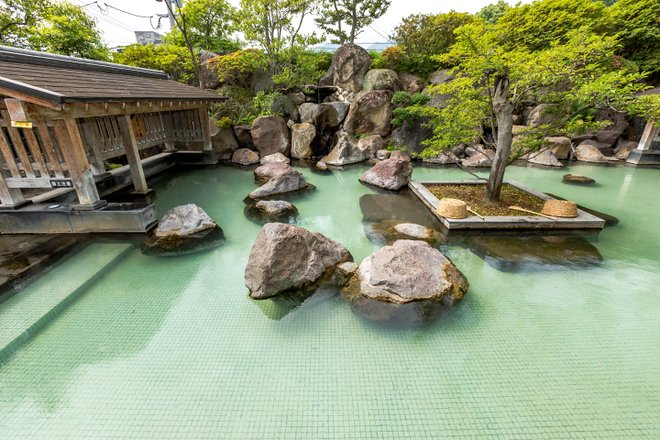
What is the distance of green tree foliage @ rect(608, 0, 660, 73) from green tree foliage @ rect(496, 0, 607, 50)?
27.5 inches

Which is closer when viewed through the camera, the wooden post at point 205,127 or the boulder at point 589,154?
the wooden post at point 205,127

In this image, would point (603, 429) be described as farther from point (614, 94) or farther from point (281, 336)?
point (614, 94)

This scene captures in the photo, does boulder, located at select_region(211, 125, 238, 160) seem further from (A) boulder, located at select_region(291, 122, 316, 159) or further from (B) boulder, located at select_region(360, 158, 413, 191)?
(B) boulder, located at select_region(360, 158, 413, 191)

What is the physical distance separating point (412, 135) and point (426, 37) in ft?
20.7

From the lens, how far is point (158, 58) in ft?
44.1

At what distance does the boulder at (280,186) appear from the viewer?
7.97m

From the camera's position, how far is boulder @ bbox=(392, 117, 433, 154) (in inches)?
509

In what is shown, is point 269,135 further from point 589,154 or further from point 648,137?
point 648,137

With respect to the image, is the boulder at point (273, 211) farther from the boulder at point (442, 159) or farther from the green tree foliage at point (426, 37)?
the green tree foliage at point (426, 37)

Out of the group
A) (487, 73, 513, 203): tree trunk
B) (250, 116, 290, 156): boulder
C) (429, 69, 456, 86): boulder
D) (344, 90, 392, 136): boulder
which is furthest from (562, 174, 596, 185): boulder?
(250, 116, 290, 156): boulder

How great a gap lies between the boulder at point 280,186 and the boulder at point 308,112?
18.8ft

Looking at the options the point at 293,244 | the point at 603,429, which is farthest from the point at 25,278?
the point at 603,429

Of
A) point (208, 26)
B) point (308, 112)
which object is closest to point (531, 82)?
point (308, 112)

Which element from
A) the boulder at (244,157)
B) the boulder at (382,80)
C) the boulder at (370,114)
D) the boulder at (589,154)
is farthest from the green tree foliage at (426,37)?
the boulder at (244,157)
